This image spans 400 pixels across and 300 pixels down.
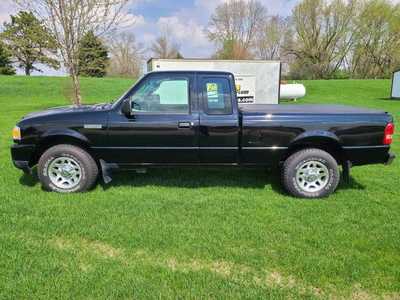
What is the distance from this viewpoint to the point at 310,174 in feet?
16.4

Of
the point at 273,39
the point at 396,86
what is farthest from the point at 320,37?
the point at 396,86

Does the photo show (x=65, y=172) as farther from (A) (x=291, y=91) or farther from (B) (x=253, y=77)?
(A) (x=291, y=91)

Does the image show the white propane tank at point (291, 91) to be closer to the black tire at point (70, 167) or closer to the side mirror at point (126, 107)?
the side mirror at point (126, 107)

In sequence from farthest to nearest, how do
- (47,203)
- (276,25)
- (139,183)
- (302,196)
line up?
1. (276,25)
2. (139,183)
3. (302,196)
4. (47,203)

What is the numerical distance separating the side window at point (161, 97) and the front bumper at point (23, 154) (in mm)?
1624

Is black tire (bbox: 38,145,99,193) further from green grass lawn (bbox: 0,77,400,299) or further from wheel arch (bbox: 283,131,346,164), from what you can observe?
wheel arch (bbox: 283,131,346,164)

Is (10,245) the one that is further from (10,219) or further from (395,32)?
(395,32)

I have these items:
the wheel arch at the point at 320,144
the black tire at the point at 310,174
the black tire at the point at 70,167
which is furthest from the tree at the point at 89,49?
the black tire at the point at 310,174

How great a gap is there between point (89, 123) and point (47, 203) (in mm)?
1231

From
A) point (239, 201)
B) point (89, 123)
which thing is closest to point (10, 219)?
point (89, 123)

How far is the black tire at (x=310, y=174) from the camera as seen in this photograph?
491cm

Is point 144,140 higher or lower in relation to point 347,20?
lower

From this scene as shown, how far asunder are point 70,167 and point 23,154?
2.23ft

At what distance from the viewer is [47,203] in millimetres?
4641
